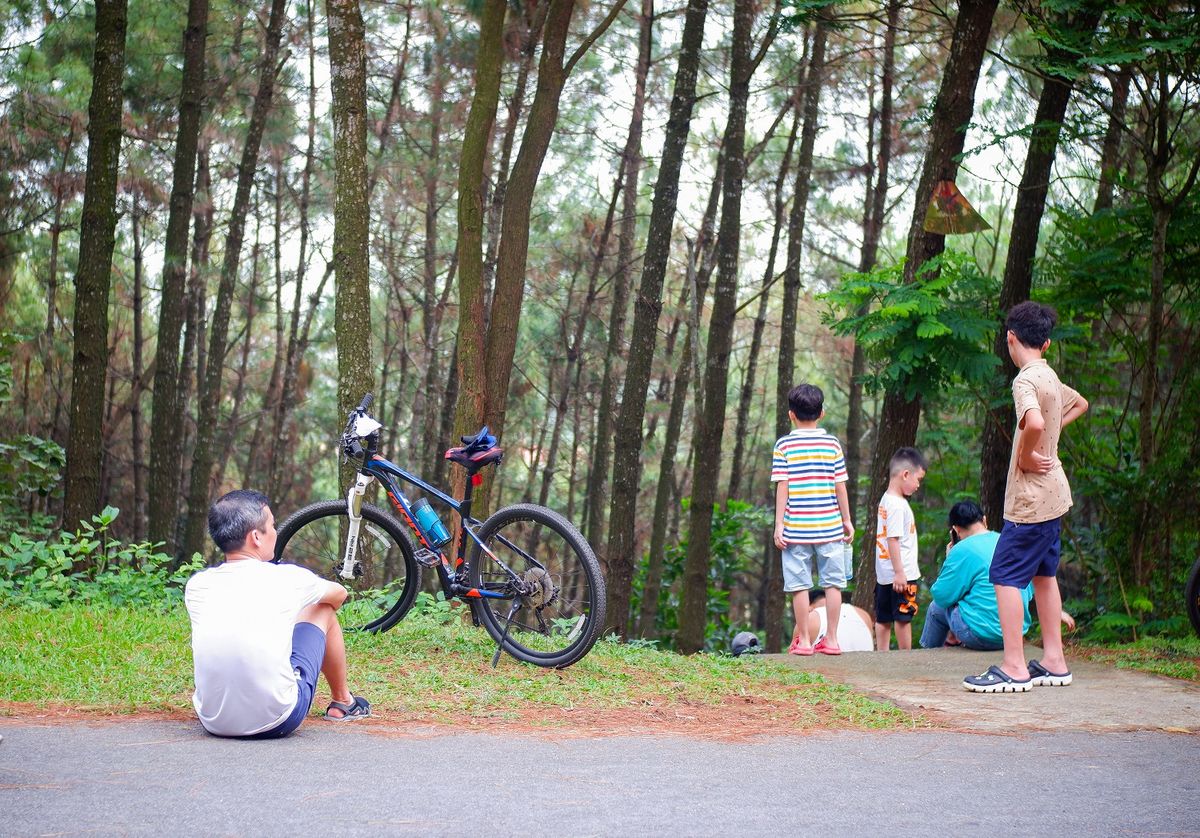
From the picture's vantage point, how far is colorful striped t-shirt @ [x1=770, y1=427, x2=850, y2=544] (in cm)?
779

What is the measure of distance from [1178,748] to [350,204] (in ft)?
21.6

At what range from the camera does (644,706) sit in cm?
576

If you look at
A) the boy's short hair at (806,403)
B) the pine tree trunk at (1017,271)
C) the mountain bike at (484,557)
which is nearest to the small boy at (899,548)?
the boy's short hair at (806,403)

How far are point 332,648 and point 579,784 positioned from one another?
4.88 ft

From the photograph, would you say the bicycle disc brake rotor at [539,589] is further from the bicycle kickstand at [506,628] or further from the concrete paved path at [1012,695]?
the concrete paved path at [1012,695]

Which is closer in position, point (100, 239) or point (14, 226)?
point (100, 239)

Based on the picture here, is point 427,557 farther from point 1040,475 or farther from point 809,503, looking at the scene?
point 1040,475

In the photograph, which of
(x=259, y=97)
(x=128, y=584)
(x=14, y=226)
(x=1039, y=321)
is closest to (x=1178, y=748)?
(x=1039, y=321)

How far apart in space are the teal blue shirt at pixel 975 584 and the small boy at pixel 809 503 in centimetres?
80

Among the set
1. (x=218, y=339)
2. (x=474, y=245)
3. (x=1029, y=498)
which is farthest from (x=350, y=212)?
(x=218, y=339)

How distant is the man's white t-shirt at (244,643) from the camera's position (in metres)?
4.39

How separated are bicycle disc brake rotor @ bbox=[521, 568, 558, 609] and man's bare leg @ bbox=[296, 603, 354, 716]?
1461mm

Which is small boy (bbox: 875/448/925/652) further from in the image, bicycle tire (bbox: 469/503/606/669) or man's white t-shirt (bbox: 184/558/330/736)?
man's white t-shirt (bbox: 184/558/330/736)

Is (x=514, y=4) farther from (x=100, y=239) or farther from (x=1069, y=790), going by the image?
(x=1069, y=790)
